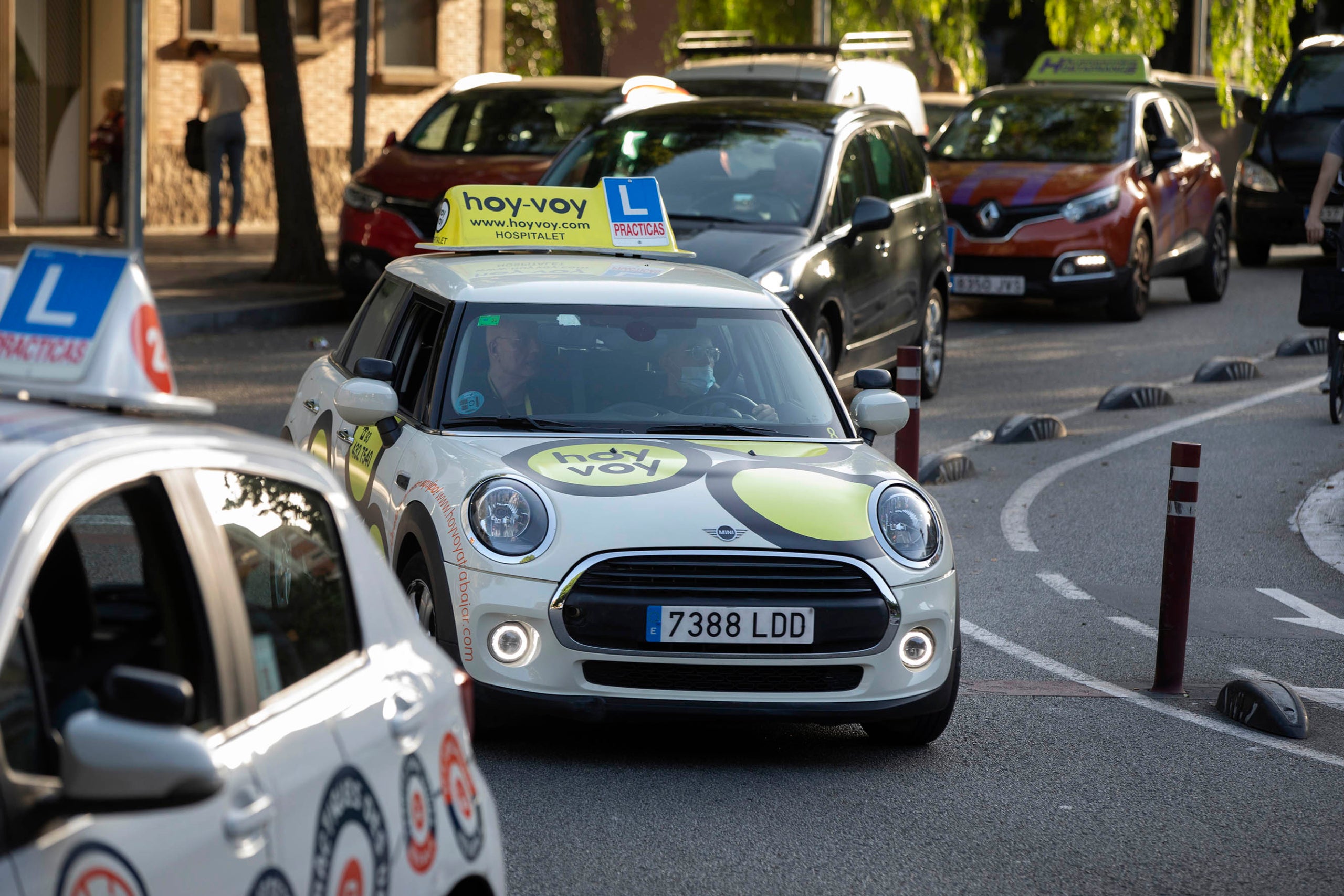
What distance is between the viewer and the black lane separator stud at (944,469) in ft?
36.7

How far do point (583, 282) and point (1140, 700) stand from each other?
2.43m

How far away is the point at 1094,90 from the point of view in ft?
62.6

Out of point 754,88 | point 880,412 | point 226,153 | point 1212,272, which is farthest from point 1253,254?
point 880,412

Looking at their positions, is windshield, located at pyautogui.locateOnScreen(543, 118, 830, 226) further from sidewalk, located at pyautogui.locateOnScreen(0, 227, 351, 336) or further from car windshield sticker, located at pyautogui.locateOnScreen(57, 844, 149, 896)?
car windshield sticker, located at pyautogui.locateOnScreen(57, 844, 149, 896)

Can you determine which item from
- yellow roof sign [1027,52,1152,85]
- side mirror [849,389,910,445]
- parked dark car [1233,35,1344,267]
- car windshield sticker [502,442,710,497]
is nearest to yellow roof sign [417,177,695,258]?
side mirror [849,389,910,445]

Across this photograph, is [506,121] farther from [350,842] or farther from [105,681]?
[105,681]

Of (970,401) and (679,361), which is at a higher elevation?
(679,361)

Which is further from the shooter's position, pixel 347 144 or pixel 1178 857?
pixel 347 144

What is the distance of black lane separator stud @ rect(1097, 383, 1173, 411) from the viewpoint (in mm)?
13680

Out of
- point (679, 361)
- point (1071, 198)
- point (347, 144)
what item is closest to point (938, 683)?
point (679, 361)

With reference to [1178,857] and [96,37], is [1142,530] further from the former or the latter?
[96,37]

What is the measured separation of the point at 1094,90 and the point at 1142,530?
32.5 feet

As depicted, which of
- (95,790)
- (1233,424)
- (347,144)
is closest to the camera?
(95,790)

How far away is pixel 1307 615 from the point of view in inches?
334
